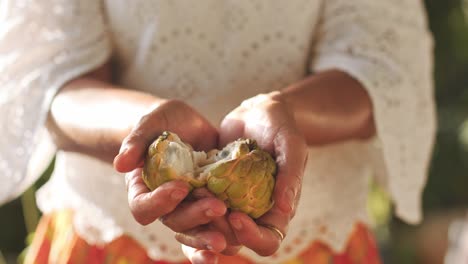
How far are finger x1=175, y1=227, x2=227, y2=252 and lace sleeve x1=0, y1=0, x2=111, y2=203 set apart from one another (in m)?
0.31

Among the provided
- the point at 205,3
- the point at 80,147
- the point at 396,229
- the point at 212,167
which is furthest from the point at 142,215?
the point at 396,229

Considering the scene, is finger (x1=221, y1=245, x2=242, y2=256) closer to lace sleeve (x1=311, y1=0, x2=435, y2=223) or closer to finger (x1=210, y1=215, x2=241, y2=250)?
finger (x1=210, y1=215, x2=241, y2=250)

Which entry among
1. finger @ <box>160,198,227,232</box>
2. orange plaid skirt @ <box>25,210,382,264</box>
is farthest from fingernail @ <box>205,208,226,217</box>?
orange plaid skirt @ <box>25,210,382,264</box>

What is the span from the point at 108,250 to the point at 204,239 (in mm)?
289

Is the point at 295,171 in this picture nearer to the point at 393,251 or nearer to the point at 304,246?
the point at 304,246

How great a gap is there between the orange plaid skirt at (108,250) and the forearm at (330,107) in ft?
0.45

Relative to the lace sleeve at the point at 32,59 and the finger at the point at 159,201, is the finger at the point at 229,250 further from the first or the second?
the lace sleeve at the point at 32,59

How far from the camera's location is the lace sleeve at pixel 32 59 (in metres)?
0.87

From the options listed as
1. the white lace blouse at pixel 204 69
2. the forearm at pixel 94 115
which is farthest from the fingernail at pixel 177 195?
the white lace blouse at pixel 204 69

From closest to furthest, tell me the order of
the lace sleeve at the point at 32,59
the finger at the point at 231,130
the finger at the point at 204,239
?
the finger at the point at 204,239 < the finger at the point at 231,130 < the lace sleeve at the point at 32,59

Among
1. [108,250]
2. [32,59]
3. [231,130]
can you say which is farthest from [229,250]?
[32,59]

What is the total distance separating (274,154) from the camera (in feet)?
2.30

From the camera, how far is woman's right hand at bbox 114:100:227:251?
0.61 metres

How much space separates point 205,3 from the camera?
0.89m
